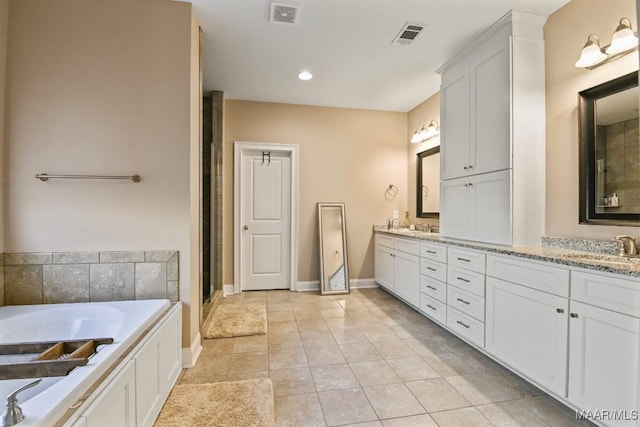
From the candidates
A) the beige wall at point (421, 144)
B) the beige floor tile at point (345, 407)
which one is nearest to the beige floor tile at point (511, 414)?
the beige floor tile at point (345, 407)

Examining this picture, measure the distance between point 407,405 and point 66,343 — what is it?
187cm

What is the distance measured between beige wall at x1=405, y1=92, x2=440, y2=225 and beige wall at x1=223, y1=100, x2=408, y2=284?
104 millimetres

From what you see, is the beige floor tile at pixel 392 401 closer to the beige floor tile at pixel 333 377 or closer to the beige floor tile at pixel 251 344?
the beige floor tile at pixel 333 377

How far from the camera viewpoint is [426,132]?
376 centimetres

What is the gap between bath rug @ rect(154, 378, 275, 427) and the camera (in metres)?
1.55

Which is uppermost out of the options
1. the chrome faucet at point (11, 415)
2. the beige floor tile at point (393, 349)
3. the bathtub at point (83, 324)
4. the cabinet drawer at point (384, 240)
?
the cabinet drawer at point (384, 240)

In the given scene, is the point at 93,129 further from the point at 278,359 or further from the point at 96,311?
the point at 278,359

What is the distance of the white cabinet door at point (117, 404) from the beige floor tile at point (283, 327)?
151cm

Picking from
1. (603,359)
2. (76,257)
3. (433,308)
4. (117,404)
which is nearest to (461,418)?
(603,359)

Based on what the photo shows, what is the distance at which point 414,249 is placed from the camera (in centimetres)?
316

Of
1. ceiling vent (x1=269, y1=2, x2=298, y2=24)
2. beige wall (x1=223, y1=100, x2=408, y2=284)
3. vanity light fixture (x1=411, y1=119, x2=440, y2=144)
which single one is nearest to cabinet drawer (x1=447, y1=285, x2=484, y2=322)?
beige wall (x1=223, y1=100, x2=408, y2=284)

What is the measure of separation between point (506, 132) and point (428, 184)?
1.69 meters

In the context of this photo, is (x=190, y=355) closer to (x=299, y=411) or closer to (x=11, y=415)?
(x=299, y=411)

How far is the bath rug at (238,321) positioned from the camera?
2697mm
